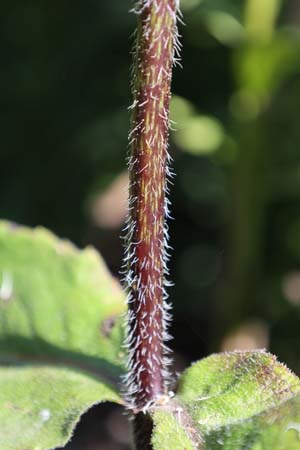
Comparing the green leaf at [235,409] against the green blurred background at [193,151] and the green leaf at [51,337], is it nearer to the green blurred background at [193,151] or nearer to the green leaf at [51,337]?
the green leaf at [51,337]

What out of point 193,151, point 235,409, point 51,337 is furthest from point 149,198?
point 193,151

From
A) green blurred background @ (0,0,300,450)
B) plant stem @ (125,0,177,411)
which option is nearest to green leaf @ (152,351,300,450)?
plant stem @ (125,0,177,411)

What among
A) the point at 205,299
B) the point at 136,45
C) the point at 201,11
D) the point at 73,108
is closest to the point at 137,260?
the point at 136,45

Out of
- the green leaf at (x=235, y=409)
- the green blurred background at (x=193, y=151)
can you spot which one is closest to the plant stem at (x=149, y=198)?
the green leaf at (x=235, y=409)

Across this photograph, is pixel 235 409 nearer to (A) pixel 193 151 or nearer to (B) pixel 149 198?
(B) pixel 149 198

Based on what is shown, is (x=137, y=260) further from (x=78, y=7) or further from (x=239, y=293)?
(x=78, y=7)
